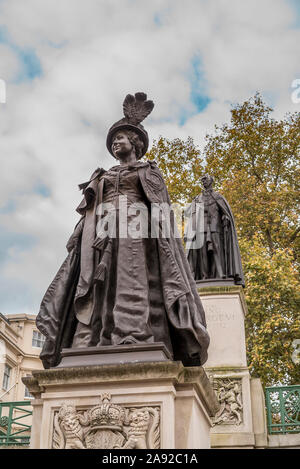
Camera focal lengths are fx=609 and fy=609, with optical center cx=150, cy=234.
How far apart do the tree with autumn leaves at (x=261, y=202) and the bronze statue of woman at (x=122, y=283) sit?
47.7ft

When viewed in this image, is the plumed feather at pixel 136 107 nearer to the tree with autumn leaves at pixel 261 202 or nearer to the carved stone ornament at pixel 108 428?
the carved stone ornament at pixel 108 428

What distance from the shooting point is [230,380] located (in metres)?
10.0

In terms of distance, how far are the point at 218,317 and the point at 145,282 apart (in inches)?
209

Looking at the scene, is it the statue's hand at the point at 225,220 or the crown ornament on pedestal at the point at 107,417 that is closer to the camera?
the crown ornament on pedestal at the point at 107,417

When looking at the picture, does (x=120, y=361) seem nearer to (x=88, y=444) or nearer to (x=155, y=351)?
(x=155, y=351)

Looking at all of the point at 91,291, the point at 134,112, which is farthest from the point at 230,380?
Result: the point at 134,112

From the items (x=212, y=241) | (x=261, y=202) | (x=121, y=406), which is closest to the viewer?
(x=121, y=406)

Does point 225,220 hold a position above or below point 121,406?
above

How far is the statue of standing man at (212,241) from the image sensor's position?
11508 millimetres

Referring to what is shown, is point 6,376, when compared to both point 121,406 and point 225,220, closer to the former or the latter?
point 225,220

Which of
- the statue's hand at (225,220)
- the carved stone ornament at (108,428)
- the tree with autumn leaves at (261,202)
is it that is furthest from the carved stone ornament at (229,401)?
the tree with autumn leaves at (261,202)

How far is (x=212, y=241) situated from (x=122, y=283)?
21.3 ft

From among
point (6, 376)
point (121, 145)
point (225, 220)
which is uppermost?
point (6, 376)

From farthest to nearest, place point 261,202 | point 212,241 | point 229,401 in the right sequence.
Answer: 1. point 261,202
2. point 212,241
3. point 229,401
